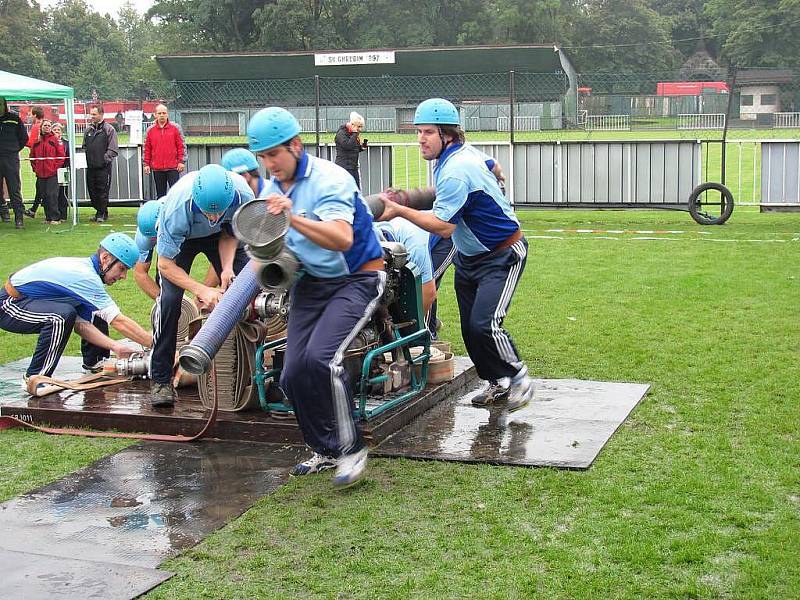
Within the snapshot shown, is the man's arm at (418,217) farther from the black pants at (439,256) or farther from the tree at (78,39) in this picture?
the tree at (78,39)

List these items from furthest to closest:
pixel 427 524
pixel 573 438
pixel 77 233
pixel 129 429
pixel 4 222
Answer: pixel 4 222 < pixel 77 233 < pixel 129 429 < pixel 573 438 < pixel 427 524

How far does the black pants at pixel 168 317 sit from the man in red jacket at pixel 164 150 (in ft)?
36.4

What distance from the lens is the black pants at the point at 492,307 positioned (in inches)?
271

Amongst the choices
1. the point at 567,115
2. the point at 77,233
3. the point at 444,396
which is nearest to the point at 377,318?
the point at 444,396

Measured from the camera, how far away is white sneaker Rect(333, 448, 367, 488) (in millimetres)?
5477

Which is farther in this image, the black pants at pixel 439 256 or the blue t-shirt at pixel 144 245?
the black pants at pixel 439 256

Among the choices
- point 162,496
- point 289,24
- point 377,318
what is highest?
point 289,24

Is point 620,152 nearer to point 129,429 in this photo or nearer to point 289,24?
point 129,429

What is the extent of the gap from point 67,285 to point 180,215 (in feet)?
4.14

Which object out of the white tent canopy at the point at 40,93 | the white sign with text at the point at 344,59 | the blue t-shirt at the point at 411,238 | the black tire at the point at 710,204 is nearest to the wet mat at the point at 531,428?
the blue t-shirt at the point at 411,238

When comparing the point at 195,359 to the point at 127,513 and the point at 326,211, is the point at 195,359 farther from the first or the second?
the point at 326,211

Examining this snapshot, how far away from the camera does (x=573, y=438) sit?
6340 millimetres

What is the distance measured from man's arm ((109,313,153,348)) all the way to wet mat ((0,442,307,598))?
1263 mm

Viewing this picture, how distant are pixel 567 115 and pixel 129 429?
20340mm
